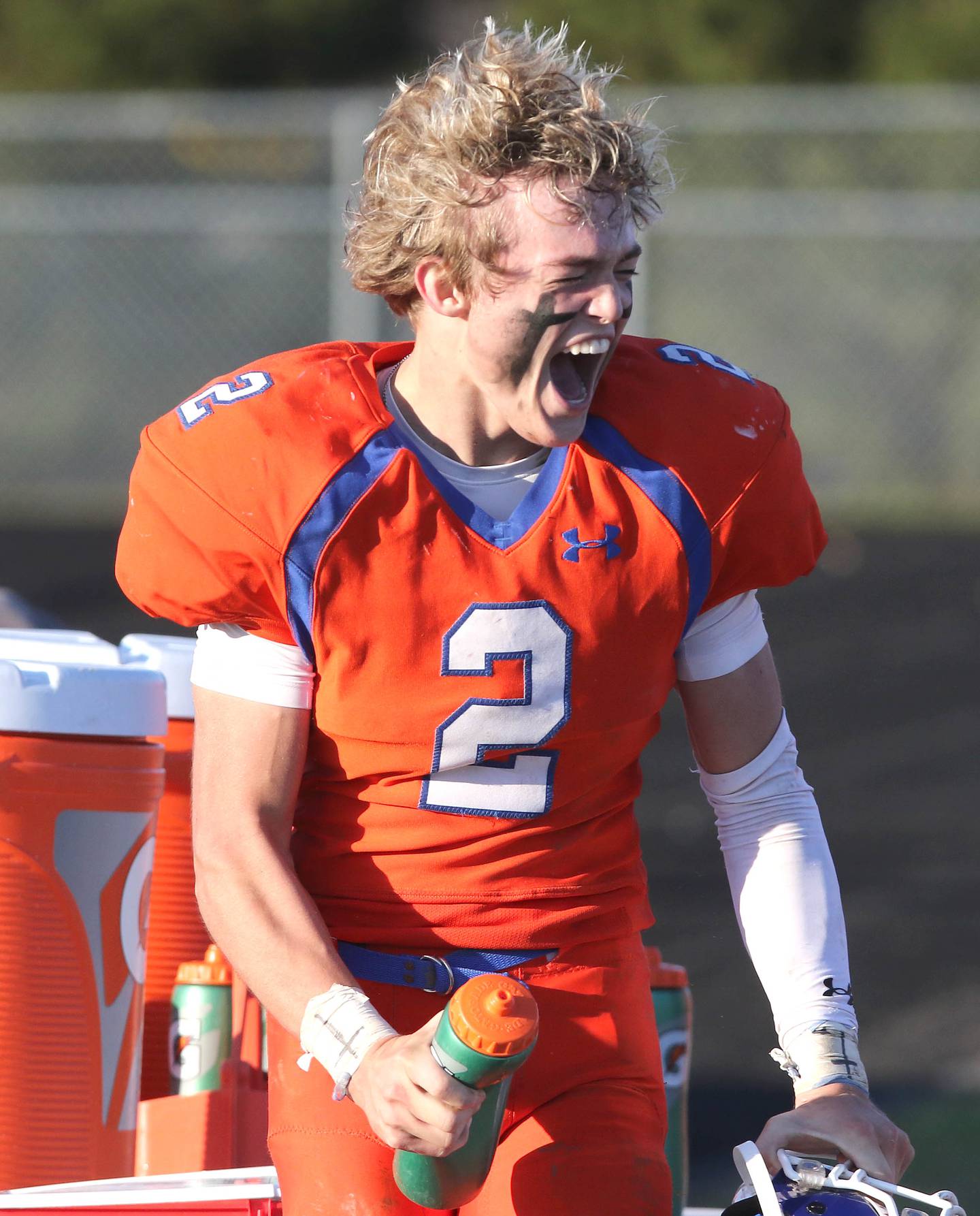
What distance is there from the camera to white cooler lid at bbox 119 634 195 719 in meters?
2.93

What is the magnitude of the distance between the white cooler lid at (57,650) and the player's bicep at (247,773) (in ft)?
1.88

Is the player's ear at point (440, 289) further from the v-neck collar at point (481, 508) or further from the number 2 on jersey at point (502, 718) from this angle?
the number 2 on jersey at point (502, 718)

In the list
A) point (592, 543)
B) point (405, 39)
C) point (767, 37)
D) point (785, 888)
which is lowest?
point (785, 888)

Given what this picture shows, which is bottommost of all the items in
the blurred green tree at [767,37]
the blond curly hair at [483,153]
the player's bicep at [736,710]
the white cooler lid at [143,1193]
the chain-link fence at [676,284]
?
the white cooler lid at [143,1193]

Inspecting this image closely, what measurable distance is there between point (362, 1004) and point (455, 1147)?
19 cm

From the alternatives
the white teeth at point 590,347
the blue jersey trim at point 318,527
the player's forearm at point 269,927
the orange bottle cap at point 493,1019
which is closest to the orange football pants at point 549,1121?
the player's forearm at point 269,927

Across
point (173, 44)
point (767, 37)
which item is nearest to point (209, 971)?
point (767, 37)

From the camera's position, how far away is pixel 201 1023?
2838 mm

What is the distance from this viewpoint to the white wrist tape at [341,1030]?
183 cm

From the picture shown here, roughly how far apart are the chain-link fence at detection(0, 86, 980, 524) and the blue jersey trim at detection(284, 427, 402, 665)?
10.3m

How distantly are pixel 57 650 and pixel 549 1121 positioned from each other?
3.67 ft

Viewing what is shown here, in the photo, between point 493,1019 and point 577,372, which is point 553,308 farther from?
point 493,1019

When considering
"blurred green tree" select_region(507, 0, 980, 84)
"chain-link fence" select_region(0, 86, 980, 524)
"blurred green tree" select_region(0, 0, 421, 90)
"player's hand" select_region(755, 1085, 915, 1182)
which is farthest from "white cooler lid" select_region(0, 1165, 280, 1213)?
"blurred green tree" select_region(0, 0, 421, 90)

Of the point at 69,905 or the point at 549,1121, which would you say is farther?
the point at 69,905
